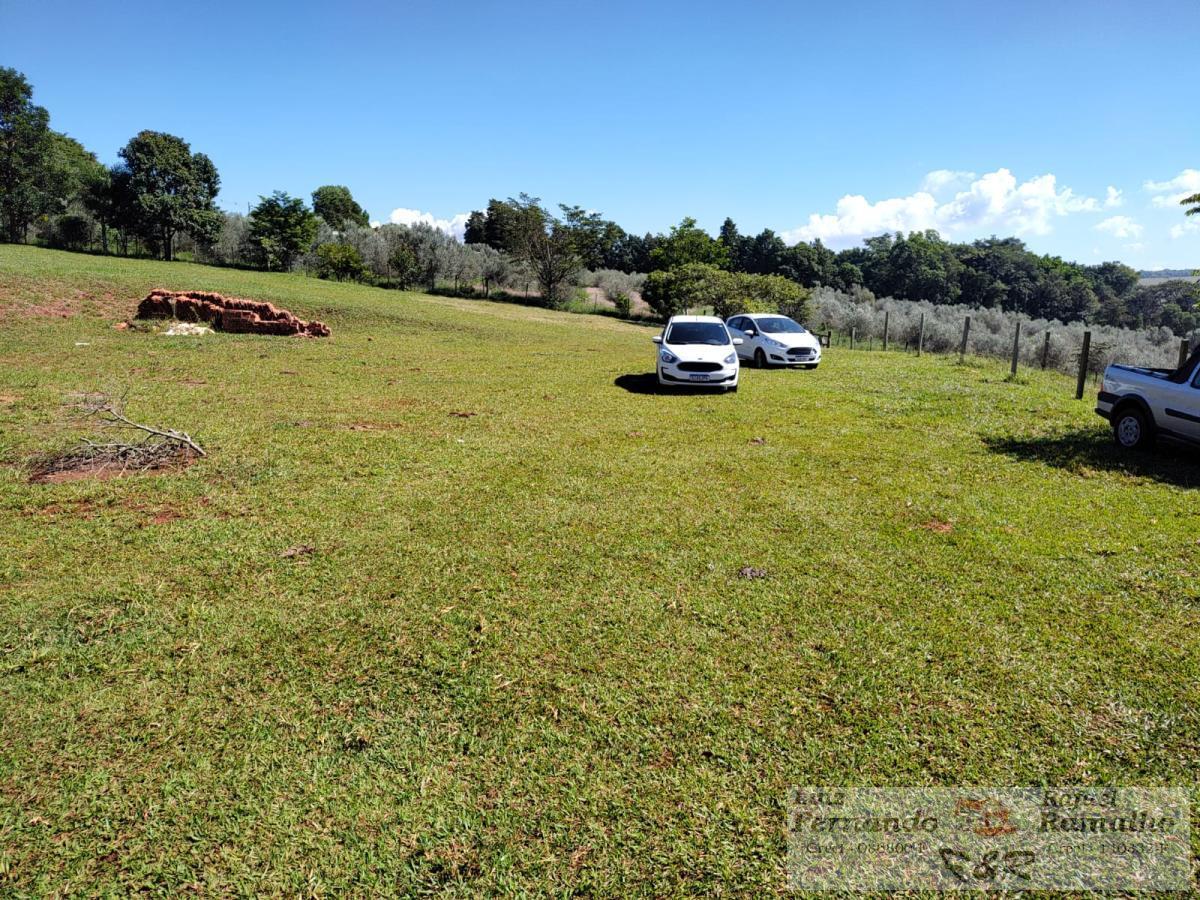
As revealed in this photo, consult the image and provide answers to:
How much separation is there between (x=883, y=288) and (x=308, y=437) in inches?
3899

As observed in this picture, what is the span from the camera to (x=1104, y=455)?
8289 millimetres

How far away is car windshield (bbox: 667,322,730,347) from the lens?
1357 centimetres

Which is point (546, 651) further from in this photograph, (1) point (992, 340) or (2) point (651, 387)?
Answer: (1) point (992, 340)

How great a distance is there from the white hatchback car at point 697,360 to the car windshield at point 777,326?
5.27m

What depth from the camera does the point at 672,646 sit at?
379 centimetres

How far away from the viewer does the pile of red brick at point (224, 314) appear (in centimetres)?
1884

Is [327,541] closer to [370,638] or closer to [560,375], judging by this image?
[370,638]

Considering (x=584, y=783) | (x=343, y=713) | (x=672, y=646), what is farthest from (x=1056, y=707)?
(x=343, y=713)

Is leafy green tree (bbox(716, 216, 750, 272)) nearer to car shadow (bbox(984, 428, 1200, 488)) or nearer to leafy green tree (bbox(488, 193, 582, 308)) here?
leafy green tree (bbox(488, 193, 582, 308))

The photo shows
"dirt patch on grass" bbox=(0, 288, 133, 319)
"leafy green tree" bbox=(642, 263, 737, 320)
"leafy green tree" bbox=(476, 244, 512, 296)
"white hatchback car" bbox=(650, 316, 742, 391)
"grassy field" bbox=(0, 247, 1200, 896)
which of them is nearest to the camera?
"grassy field" bbox=(0, 247, 1200, 896)

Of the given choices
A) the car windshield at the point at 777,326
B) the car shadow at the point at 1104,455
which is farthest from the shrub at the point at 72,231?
the car shadow at the point at 1104,455

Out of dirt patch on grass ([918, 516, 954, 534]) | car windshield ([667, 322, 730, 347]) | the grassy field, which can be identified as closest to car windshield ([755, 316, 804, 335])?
car windshield ([667, 322, 730, 347])

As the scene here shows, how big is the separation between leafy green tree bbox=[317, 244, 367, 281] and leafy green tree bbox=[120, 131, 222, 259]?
9483mm

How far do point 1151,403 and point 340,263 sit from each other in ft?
154
